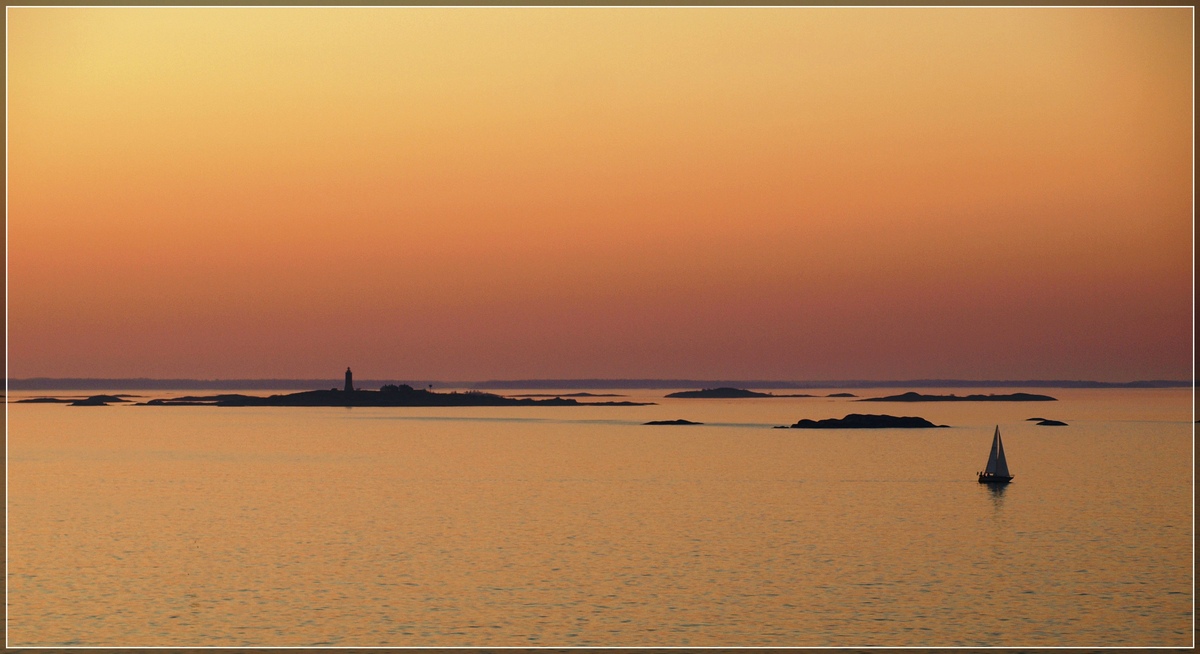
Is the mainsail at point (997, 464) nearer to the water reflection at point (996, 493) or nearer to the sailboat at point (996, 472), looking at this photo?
the sailboat at point (996, 472)

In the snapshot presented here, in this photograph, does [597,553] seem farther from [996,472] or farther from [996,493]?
[996,472]

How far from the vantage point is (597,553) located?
172 ft

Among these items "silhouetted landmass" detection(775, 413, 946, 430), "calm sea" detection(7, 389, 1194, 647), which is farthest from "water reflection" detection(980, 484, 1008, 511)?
"silhouetted landmass" detection(775, 413, 946, 430)

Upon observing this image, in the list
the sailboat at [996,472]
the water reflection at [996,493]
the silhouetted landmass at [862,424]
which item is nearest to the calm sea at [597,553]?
the water reflection at [996,493]

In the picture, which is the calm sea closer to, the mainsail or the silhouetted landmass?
the mainsail

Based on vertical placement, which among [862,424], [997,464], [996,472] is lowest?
[996,472]

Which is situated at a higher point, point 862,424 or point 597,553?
point 862,424

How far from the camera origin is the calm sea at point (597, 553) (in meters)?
37.8

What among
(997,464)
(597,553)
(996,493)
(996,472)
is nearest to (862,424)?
(997,464)

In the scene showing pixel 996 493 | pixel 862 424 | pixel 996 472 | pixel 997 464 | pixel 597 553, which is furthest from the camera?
pixel 862 424

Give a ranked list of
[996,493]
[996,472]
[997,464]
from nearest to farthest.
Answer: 1. [996,493]
2. [996,472]
3. [997,464]

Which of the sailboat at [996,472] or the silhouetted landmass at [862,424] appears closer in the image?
the sailboat at [996,472]

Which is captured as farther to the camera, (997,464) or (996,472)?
(997,464)

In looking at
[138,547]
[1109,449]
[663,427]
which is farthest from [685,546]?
[663,427]
